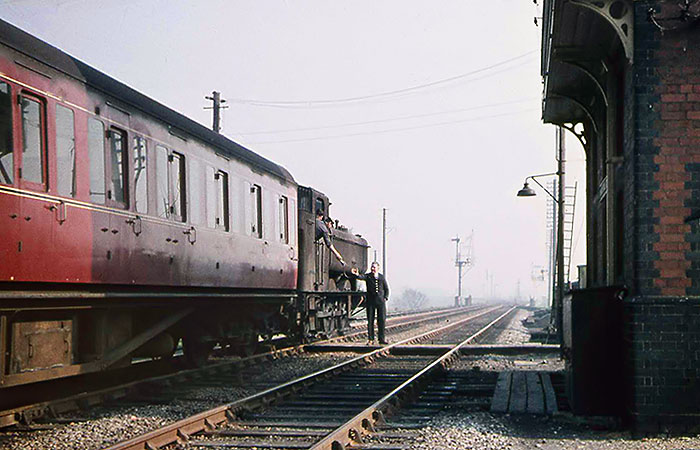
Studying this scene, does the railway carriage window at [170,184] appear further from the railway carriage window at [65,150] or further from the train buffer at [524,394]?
the train buffer at [524,394]

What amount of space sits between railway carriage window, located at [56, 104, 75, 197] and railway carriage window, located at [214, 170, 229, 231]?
160 inches

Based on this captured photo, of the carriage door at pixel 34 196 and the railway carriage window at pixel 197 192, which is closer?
the carriage door at pixel 34 196

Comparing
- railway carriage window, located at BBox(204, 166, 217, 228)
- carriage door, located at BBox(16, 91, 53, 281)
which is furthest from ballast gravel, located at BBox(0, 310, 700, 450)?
railway carriage window, located at BBox(204, 166, 217, 228)

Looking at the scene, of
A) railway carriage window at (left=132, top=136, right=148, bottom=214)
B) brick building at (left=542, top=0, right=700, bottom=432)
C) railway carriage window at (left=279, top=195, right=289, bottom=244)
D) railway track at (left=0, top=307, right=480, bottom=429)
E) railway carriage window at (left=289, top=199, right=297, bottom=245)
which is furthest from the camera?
railway carriage window at (left=289, top=199, right=297, bottom=245)

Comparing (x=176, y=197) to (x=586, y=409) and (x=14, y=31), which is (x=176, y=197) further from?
(x=586, y=409)

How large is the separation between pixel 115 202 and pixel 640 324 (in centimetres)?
552

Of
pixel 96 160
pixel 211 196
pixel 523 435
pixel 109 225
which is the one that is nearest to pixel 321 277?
pixel 211 196

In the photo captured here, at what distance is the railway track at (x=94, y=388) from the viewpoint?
343 inches

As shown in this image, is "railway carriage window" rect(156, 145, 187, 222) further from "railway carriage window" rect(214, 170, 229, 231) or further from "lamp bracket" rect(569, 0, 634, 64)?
"lamp bracket" rect(569, 0, 634, 64)

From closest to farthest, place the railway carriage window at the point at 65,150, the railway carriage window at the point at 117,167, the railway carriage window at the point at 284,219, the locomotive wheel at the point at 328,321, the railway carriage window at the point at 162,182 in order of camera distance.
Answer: the railway carriage window at the point at 65,150
the railway carriage window at the point at 117,167
the railway carriage window at the point at 162,182
the railway carriage window at the point at 284,219
the locomotive wheel at the point at 328,321

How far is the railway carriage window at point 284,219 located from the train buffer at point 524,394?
5262mm

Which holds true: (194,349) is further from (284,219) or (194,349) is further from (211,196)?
(284,219)

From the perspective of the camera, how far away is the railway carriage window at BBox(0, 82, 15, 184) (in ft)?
24.7

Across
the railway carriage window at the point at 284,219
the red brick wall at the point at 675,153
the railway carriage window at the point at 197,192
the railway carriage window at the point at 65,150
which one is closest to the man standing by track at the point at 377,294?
the railway carriage window at the point at 284,219
